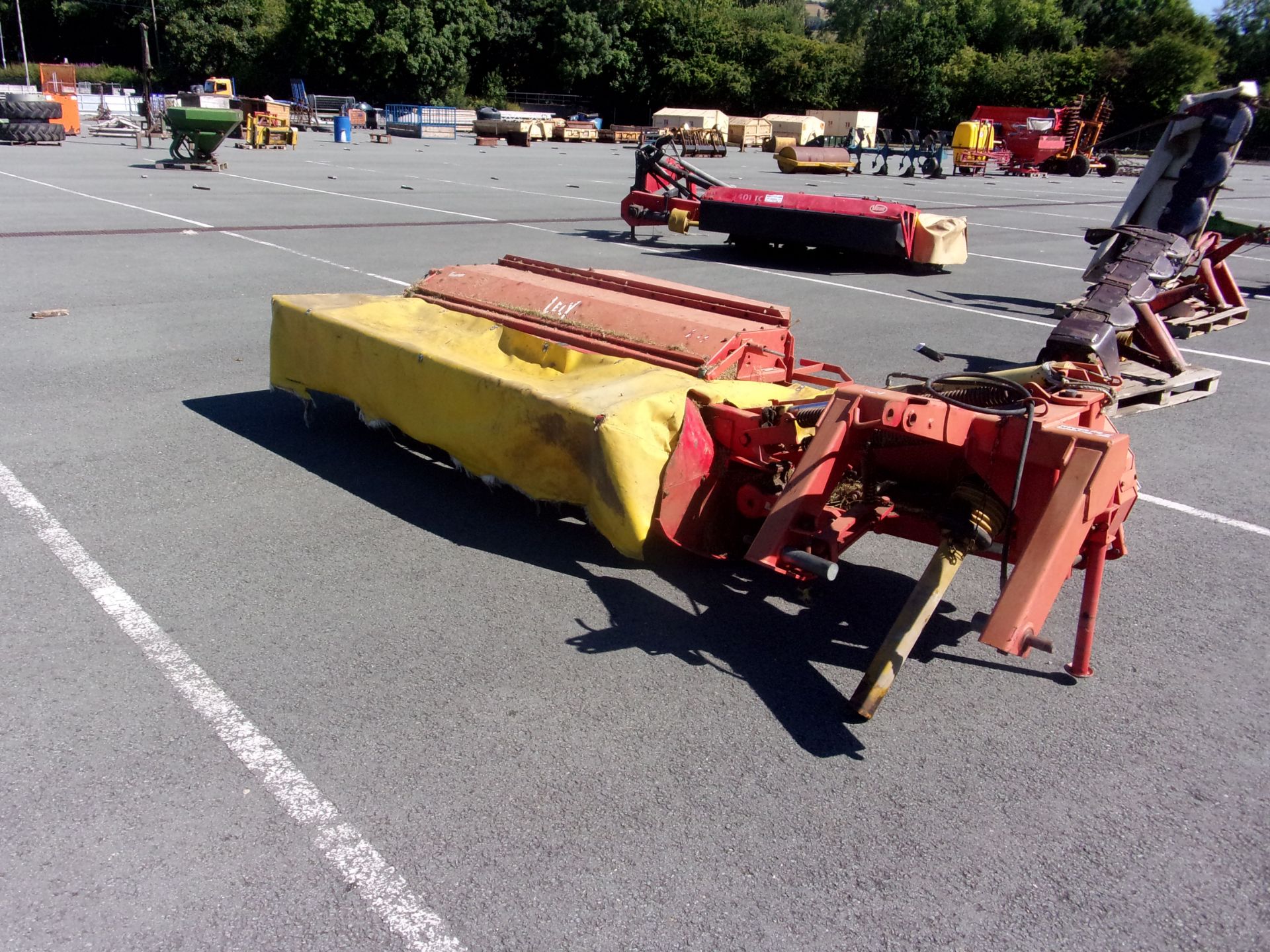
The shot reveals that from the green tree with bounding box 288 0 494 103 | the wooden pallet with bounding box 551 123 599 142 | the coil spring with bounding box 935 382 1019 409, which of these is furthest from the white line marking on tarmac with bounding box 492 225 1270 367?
the green tree with bounding box 288 0 494 103

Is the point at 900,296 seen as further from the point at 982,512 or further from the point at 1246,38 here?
the point at 1246,38

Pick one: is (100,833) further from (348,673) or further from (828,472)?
(828,472)

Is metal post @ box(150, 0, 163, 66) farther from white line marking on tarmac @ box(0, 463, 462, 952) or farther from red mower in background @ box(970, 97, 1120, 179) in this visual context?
white line marking on tarmac @ box(0, 463, 462, 952)

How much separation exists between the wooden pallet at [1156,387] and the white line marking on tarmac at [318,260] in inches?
270

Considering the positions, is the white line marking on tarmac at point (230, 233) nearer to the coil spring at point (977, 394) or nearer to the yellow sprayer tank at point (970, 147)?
the coil spring at point (977, 394)

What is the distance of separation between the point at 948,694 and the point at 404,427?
10.2 feet

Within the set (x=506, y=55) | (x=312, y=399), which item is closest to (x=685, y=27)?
(x=506, y=55)

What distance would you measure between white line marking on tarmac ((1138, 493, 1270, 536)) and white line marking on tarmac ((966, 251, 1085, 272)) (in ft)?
32.3

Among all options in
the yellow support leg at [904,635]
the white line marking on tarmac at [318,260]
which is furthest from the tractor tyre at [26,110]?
the yellow support leg at [904,635]

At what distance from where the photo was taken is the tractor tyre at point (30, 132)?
28.4 meters

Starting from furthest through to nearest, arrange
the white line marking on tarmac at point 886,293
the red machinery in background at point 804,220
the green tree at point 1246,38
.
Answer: the green tree at point 1246,38
the red machinery in background at point 804,220
the white line marking on tarmac at point 886,293

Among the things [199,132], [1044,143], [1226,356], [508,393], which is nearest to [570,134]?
[1044,143]

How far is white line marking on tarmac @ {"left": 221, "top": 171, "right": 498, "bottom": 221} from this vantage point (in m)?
17.0

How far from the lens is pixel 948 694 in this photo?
3826 millimetres
